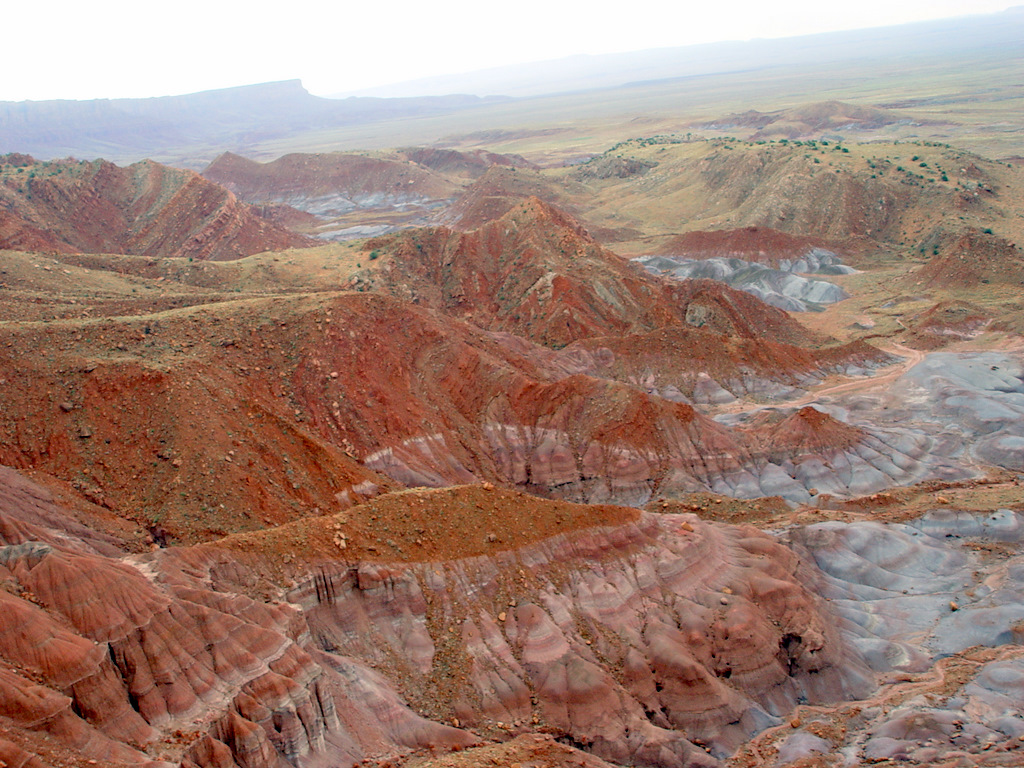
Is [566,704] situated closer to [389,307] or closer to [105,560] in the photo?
[105,560]

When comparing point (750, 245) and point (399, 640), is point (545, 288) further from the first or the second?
point (399, 640)

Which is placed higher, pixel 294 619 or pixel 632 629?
pixel 294 619

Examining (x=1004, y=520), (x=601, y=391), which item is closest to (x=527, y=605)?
(x=601, y=391)

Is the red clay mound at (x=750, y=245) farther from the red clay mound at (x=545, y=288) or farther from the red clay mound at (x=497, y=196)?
the red clay mound at (x=497, y=196)

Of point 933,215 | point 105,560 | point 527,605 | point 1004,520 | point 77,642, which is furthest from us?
point 933,215

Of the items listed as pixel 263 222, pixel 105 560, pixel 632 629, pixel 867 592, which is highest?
pixel 263 222

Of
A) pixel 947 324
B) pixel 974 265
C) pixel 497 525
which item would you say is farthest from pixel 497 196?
pixel 497 525

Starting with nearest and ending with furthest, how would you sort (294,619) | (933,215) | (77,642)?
(77,642) < (294,619) < (933,215)
